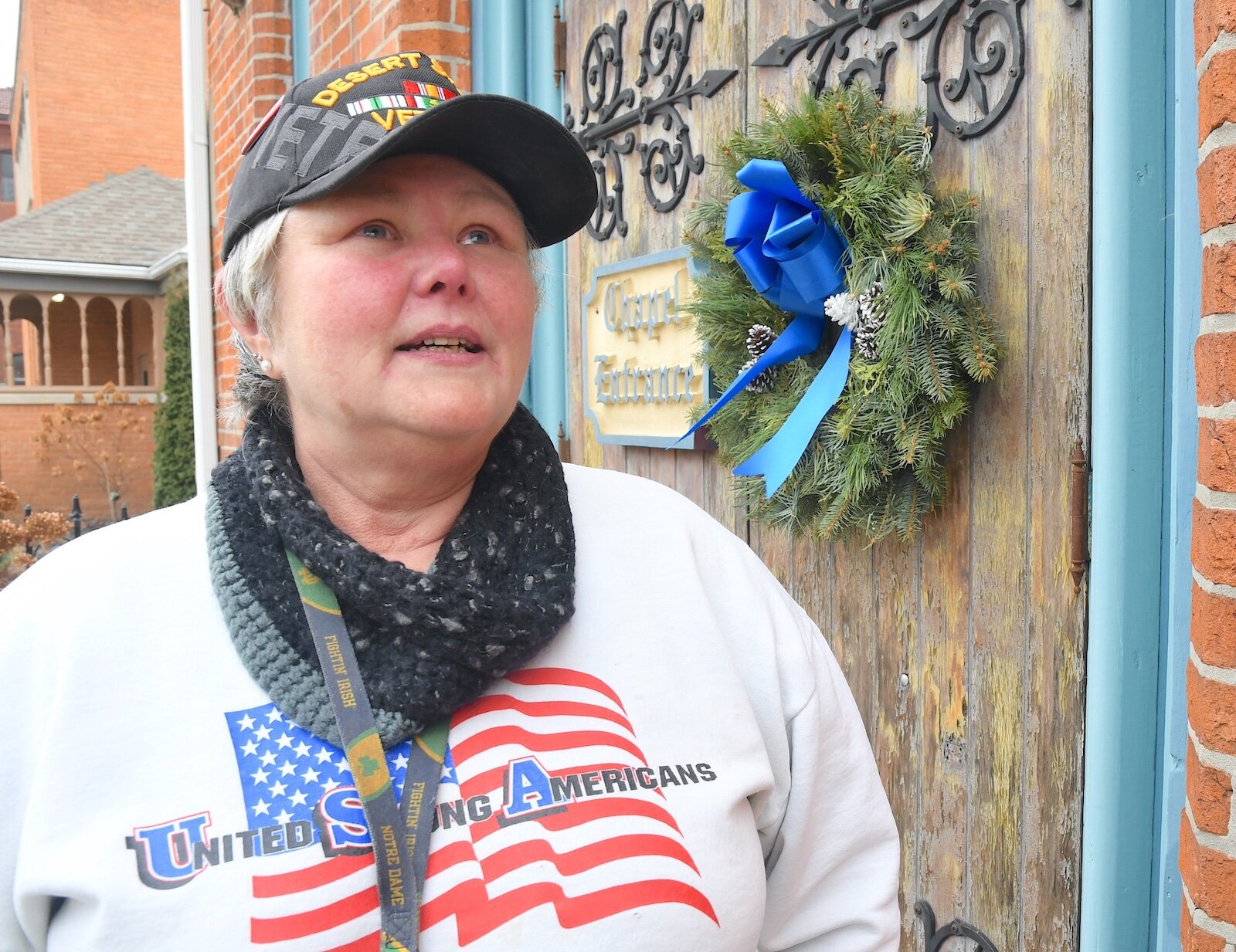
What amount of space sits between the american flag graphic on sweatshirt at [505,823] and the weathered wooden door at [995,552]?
2.71ft

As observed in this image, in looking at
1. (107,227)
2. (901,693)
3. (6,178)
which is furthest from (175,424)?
(6,178)

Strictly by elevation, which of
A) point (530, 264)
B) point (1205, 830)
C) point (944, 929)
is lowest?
point (944, 929)

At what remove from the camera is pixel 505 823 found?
106 centimetres

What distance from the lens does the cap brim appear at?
111 cm

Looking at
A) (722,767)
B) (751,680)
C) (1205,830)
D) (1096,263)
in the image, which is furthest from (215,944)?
(1096,263)

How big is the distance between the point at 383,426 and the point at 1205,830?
1098 mm

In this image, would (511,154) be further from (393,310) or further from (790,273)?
(790,273)

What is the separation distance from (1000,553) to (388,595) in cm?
111

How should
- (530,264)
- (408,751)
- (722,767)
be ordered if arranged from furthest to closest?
(530,264)
(722,767)
(408,751)

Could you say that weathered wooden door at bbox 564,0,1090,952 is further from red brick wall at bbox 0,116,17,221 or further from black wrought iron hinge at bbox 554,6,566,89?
red brick wall at bbox 0,116,17,221

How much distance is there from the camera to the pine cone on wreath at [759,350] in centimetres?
198

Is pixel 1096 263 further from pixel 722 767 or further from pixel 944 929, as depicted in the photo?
pixel 944 929

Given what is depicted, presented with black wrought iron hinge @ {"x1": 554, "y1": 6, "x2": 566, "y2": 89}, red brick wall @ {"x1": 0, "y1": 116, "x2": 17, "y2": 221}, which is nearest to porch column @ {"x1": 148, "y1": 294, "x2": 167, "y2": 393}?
black wrought iron hinge @ {"x1": 554, "y1": 6, "x2": 566, "y2": 89}

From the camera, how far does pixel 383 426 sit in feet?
3.89
